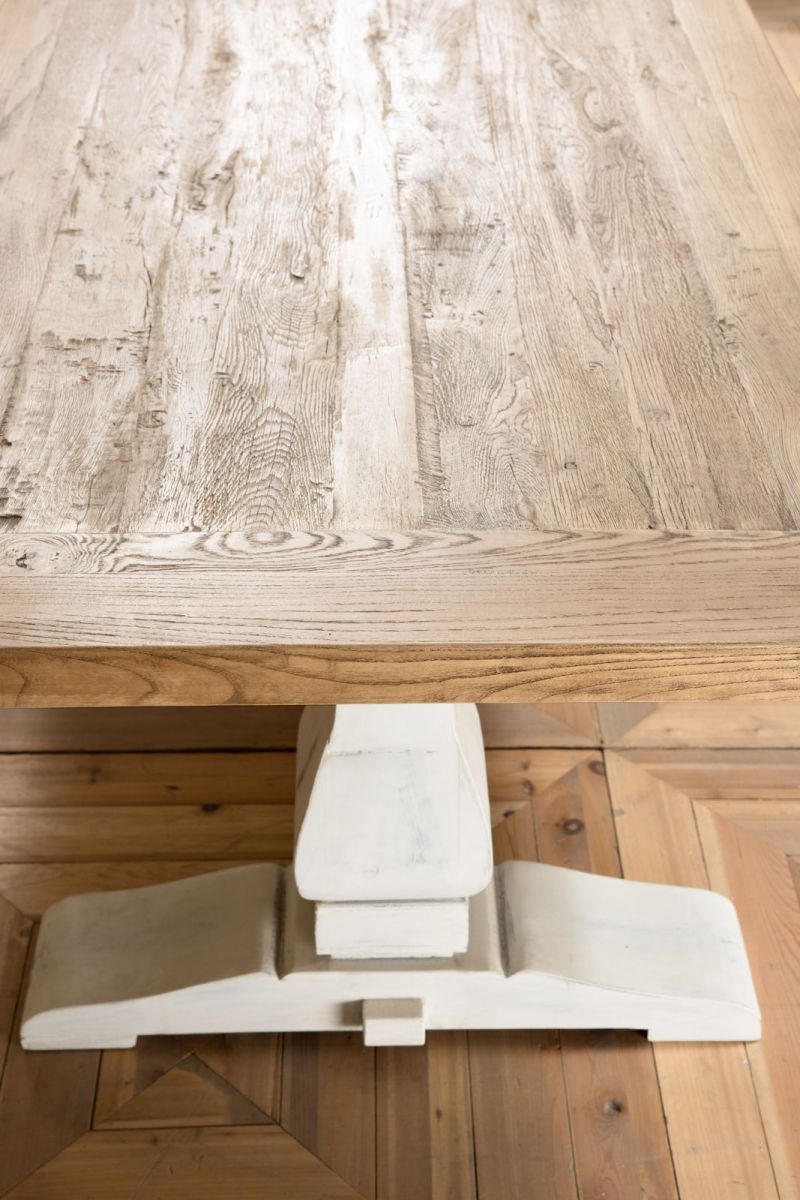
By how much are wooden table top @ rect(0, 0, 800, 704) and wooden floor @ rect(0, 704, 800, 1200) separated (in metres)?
0.55

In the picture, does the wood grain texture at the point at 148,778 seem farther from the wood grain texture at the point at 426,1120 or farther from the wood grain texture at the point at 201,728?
the wood grain texture at the point at 426,1120

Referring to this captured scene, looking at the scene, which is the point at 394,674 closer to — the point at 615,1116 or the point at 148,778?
the point at 615,1116

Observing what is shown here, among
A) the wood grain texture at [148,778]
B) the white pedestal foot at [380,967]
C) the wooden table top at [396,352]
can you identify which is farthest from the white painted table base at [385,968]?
the wooden table top at [396,352]

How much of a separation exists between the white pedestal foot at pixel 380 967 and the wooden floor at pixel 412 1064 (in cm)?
4

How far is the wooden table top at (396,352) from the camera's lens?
62cm

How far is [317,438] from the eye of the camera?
28.7 inches

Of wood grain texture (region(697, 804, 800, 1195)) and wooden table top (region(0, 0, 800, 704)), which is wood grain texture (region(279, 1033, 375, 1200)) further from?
wooden table top (region(0, 0, 800, 704))

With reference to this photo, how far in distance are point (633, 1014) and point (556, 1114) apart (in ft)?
0.36

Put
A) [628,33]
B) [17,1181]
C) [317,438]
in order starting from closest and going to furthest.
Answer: [317,438]
[17,1181]
[628,33]

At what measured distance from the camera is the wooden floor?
0.97m

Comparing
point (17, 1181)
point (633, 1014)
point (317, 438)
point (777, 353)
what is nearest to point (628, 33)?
point (777, 353)

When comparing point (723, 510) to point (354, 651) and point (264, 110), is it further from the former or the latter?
point (264, 110)

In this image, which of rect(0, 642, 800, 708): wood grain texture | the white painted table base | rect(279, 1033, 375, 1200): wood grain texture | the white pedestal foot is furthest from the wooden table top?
rect(279, 1033, 375, 1200): wood grain texture

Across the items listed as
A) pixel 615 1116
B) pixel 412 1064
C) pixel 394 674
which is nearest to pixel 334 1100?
pixel 412 1064
